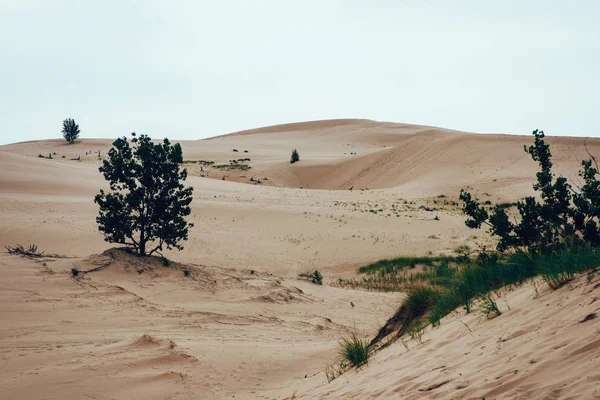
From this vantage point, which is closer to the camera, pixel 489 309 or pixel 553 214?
pixel 489 309

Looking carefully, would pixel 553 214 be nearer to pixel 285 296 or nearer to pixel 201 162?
pixel 285 296

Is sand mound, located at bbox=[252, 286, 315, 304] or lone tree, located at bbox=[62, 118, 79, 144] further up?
lone tree, located at bbox=[62, 118, 79, 144]

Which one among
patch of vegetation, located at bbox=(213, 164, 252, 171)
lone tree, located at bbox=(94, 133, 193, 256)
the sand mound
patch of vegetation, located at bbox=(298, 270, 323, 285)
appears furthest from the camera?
patch of vegetation, located at bbox=(213, 164, 252, 171)

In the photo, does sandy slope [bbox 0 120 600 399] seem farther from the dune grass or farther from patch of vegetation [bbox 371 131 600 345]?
patch of vegetation [bbox 371 131 600 345]

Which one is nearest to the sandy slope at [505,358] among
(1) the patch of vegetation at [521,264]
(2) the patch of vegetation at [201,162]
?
(1) the patch of vegetation at [521,264]

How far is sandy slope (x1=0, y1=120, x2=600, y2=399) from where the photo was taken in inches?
202

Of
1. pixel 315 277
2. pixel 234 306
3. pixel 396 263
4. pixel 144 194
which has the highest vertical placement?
pixel 144 194

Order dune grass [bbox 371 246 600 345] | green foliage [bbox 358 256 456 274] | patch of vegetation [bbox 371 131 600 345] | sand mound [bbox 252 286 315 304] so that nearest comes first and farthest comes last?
dune grass [bbox 371 246 600 345] → patch of vegetation [bbox 371 131 600 345] → sand mound [bbox 252 286 315 304] → green foliage [bbox 358 256 456 274]

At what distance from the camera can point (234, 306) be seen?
10.8 m

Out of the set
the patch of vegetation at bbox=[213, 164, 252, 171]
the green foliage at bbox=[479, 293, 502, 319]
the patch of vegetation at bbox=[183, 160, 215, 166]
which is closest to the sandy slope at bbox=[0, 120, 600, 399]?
the green foliage at bbox=[479, 293, 502, 319]

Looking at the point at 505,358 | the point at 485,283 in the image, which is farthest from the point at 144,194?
the point at 505,358

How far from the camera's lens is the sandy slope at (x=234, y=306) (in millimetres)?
5125

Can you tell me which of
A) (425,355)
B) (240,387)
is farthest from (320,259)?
(425,355)

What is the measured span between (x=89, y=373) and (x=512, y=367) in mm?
4626
